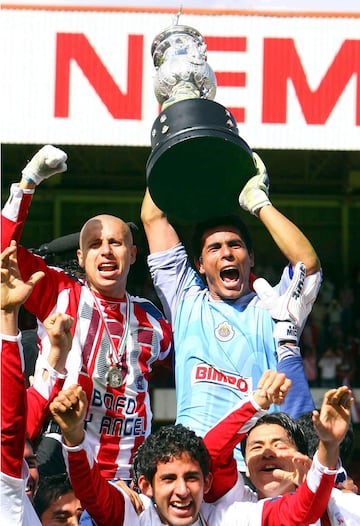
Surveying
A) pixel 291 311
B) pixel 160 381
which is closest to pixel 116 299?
pixel 291 311

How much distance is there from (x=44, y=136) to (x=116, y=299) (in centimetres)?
591

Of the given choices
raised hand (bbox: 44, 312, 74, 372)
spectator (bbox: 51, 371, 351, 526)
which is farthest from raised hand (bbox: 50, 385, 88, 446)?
raised hand (bbox: 44, 312, 74, 372)

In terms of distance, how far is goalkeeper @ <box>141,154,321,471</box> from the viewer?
4.23m

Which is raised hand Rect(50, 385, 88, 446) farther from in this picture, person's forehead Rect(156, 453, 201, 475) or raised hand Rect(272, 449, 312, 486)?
raised hand Rect(272, 449, 312, 486)

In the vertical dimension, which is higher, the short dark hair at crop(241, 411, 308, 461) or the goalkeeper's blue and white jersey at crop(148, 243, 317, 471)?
the goalkeeper's blue and white jersey at crop(148, 243, 317, 471)

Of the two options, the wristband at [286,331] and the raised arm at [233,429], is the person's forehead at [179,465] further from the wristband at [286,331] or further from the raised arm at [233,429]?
the wristband at [286,331]

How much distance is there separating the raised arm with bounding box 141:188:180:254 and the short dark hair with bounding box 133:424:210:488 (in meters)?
1.16

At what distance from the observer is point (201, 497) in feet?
11.6

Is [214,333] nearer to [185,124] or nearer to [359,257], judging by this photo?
[185,124]

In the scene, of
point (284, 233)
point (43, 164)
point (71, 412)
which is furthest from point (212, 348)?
point (71, 412)

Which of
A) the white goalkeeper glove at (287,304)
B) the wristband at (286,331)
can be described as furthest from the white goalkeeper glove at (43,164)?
the wristband at (286,331)

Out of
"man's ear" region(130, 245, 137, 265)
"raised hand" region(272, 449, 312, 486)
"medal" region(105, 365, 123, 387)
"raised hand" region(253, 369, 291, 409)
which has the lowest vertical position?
"raised hand" region(272, 449, 312, 486)

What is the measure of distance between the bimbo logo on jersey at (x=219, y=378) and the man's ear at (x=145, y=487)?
2.25ft

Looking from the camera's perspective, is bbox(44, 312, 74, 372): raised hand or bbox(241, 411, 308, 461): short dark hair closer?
bbox(44, 312, 74, 372): raised hand
